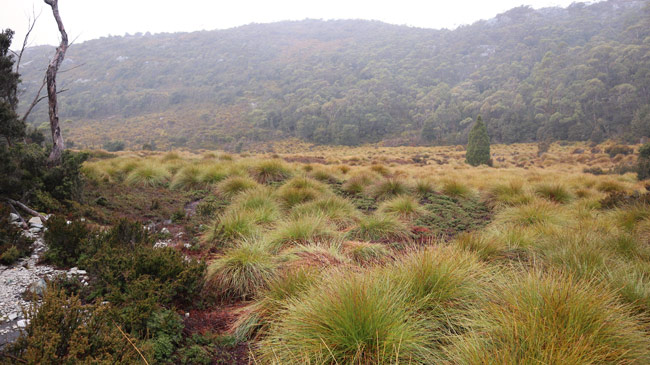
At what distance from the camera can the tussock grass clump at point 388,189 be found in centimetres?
895

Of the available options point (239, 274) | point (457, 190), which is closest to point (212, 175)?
point (239, 274)

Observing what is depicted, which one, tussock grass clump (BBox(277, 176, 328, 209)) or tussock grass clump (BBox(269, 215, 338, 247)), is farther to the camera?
tussock grass clump (BBox(277, 176, 328, 209))

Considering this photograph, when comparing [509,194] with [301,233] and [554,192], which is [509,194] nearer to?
[554,192]

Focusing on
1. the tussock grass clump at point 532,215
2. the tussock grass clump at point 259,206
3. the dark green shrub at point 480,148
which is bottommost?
the dark green shrub at point 480,148

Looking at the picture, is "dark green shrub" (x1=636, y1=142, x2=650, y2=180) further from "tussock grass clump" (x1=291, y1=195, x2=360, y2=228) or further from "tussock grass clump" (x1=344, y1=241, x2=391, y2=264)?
"tussock grass clump" (x1=344, y1=241, x2=391, y2=264)

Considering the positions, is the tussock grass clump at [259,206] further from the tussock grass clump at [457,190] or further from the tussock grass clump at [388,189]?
the tussock grass clump at [457,190]

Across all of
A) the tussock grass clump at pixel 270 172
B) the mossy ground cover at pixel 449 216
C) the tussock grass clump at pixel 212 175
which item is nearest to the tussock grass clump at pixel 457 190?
the mossy ground cover at pixel 449 216

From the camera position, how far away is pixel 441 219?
7.01m

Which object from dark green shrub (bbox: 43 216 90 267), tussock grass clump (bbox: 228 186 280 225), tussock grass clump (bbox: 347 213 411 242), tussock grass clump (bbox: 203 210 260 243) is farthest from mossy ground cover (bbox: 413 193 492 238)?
dark green shrub (bbox: 43 216 90 267)

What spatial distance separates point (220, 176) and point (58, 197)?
15.6 feet

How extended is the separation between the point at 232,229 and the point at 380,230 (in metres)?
2.63

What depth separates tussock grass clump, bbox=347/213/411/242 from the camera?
5.50 metres

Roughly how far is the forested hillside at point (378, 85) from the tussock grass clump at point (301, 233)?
42957 millimetres

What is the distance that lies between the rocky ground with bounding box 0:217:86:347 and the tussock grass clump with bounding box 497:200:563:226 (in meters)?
7.14
